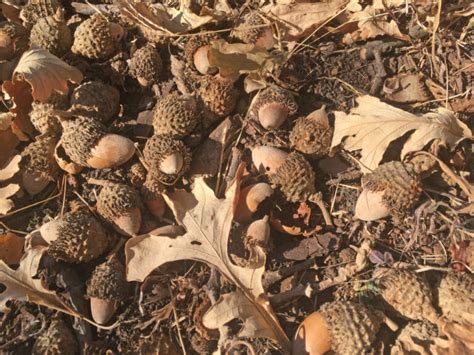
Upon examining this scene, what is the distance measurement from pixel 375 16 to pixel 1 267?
1.93 metres

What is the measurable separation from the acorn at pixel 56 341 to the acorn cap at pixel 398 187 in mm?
1338

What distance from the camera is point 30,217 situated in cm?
221

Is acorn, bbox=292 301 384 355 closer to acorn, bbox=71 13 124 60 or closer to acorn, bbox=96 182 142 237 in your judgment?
acorn, bbox=96 182 142 237

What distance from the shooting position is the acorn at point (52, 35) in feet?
7.81

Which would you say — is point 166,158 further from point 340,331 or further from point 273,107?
point 340,331

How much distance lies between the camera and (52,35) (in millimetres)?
2379

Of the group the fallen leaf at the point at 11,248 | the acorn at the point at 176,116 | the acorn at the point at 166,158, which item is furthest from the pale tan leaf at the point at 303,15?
the fallen leaf at the point at 11,248

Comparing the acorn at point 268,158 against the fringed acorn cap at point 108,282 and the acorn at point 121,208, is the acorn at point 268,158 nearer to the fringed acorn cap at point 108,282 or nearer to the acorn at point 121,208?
the acorn at point 121,208

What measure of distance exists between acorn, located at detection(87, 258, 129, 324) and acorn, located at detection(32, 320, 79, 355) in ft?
0.40

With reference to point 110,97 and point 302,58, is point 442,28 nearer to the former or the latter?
point 302,58

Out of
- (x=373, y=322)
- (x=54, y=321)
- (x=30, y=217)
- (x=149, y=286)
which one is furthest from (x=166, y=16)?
(x=373, y=322)

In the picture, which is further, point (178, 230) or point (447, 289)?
point (178, 230)

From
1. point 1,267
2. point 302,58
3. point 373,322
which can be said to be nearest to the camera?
point 373,322

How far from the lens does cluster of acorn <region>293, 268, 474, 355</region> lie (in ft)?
5.73
